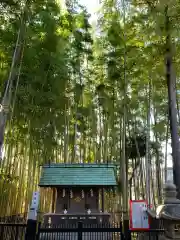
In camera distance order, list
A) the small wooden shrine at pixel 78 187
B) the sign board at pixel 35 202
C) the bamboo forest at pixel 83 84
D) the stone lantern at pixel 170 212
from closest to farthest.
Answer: the stone lantern at pixel 170 212 < the sign board at pixel 35 202 < the small wooden shrine at pixel 78 187 < the bamboo forest at pixel 83 84

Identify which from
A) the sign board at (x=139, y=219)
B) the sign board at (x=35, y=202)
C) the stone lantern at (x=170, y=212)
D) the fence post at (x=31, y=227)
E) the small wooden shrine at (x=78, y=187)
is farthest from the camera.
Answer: the small wooden shrine at (x=78, y=187)

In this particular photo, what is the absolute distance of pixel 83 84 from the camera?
7.41 m

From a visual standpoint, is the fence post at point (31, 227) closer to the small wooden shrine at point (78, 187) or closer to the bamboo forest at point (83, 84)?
the small wooden shrine at point (78, 187)

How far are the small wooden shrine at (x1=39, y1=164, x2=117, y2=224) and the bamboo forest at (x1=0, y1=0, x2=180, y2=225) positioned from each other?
1.78 ft

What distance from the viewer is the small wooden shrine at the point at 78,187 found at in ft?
17.3

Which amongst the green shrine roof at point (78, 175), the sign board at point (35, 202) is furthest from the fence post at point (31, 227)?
the green shrine roof at point (78, 175)

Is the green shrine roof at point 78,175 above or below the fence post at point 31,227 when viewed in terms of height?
above

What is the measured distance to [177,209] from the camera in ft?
9.93

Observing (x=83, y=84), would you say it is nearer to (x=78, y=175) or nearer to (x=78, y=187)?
(x=78, y=175)

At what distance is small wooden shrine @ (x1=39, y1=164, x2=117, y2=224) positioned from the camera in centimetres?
527

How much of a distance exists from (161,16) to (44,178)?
182 inches

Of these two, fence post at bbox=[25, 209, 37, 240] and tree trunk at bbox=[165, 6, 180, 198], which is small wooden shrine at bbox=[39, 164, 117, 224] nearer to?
tree trunk at bbox=[165, 6, 180, 198]

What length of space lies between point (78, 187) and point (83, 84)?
3.34 metres

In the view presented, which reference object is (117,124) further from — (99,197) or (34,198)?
(34,198)
